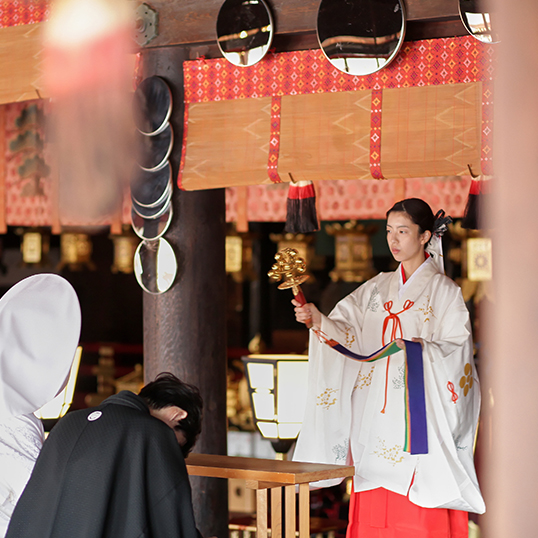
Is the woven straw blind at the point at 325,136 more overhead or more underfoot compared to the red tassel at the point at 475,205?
more overhead

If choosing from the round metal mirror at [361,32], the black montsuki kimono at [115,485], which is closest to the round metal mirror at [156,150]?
the round metal mirror at [361,32]

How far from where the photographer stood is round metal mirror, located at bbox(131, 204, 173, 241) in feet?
13.2

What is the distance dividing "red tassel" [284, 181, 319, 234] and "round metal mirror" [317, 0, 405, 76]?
0.81 meters

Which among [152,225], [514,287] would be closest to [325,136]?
[152,225]

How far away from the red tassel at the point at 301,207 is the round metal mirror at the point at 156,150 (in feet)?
2.36

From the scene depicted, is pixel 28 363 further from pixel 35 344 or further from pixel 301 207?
pixel 301 207

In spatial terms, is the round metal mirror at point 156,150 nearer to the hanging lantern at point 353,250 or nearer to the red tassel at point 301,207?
the red tassel at point 301,207

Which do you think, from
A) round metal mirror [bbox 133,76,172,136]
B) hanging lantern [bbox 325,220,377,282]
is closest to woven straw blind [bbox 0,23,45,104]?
round metal mirror [bbox 133,76,172,136]

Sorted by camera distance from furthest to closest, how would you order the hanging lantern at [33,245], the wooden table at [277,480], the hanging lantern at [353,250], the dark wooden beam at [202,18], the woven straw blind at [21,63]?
1. the hanging lantern at [33,245]
2. the hanging lantern at [353,250]
3. the woven straw blind at [21,63]
4. the dark wooden beam at [202,18]
5. the wooden table at [277,480]

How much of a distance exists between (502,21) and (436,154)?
8.78 ft

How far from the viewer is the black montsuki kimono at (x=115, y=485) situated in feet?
6.63

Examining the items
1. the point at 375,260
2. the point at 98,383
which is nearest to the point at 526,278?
the point at 375,260

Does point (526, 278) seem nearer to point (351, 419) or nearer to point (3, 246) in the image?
point (351, 419)

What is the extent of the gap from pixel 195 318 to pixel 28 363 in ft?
4.58
